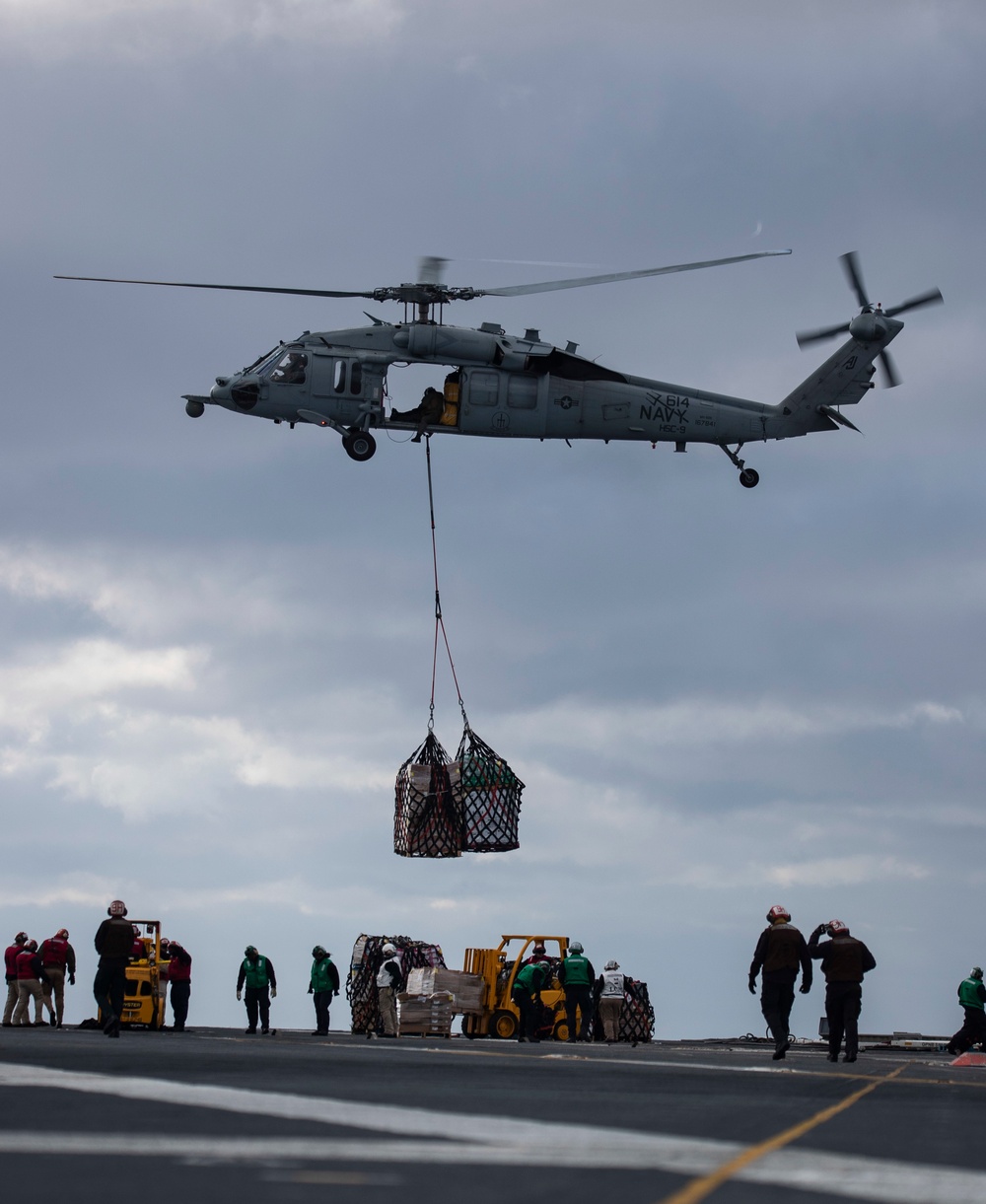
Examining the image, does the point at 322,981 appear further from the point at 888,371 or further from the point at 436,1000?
the point at 888,371

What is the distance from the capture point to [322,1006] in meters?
28.9

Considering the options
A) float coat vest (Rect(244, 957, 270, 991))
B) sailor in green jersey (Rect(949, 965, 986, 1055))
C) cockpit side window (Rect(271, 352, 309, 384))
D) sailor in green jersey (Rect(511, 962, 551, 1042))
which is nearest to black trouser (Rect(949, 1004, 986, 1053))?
sailor in green jersey (Rect(949, 965, 986, 1055))

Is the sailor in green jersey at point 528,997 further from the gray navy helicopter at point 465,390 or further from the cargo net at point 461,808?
the gray navy helicopter at point 465,390

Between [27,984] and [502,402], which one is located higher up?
[502,402]

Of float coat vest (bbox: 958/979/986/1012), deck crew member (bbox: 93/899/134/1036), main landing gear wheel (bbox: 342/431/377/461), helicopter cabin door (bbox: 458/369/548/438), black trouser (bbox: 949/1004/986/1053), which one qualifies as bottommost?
black trouser (bbox: 949/1004/986/1053)

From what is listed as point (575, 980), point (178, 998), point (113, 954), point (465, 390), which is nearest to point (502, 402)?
point (465, 390)

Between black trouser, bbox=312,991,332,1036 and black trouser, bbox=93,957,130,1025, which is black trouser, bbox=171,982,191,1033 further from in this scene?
black trouser, bbox=93,957,130,1025

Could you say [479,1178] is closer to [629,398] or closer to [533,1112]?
[533,1112]

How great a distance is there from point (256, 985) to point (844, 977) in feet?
36.7

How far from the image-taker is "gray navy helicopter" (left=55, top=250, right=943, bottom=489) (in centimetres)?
3108

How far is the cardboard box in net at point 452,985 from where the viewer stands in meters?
31.8

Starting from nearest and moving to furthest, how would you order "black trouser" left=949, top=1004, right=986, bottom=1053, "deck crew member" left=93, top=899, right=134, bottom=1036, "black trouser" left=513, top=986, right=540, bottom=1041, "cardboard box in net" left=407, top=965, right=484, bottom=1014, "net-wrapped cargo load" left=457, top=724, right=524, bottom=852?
1. "deck crew member" left=93, top=899, right=134, bottom=1036
2. "net-wrapped cargo load" left=457, top=724, right=524, bottom=852
3. "black trouser" left=949, top=1004, right=986, bottom=1053
4. "black trouser" left=513, top=986, right=540, bottom=1041
5. "cardboard box in net" left=407, top=965, right=484, bottom=1014

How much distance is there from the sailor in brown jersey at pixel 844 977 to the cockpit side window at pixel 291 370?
14.4 m

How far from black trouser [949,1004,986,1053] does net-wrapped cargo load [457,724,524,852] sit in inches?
345
